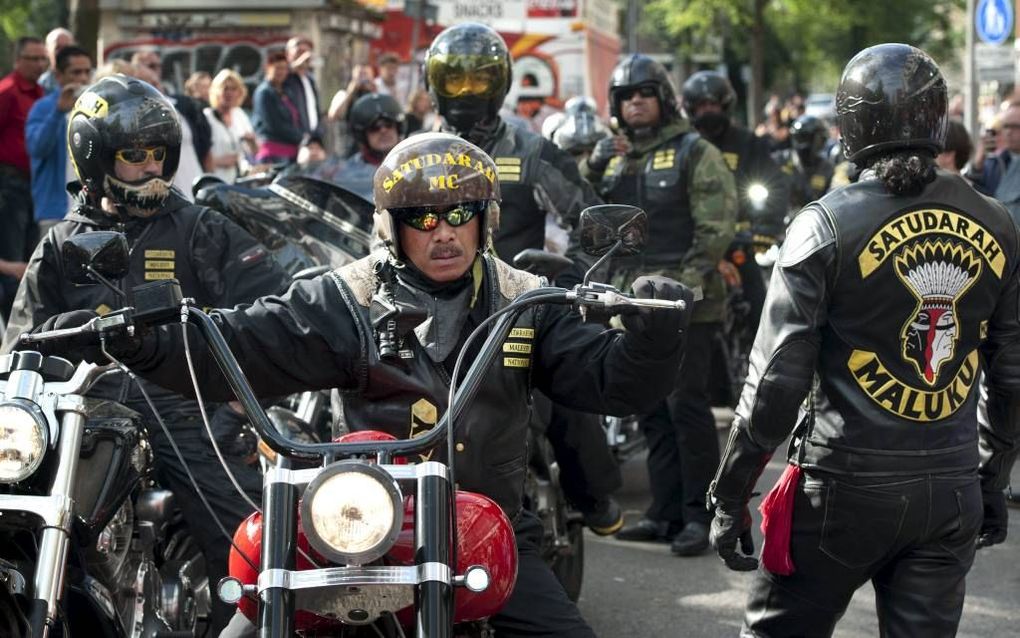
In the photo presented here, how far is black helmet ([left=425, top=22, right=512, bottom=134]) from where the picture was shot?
6.88 metres

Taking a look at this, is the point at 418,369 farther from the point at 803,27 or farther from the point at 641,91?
the point at 803,27

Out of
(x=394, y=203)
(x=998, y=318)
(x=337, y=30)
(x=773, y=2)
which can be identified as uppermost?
(x=773, y=2)

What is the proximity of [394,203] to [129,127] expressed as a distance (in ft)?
5.88

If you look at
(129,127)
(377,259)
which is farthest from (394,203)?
(129,127)

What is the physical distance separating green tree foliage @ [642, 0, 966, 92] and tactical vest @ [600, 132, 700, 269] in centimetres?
3378

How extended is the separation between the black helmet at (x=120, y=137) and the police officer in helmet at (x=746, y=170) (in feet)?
17.5

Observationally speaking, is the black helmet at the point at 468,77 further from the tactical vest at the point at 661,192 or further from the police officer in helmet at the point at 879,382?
the police officer in helmet at the point at 879,382

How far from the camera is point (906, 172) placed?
13.0ft

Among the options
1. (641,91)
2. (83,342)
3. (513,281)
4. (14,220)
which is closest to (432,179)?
(513,281)

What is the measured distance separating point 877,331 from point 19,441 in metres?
2.06

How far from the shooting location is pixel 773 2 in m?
43.9

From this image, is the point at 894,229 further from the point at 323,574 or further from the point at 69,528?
the point at 69,528

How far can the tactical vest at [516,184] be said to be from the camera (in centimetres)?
684

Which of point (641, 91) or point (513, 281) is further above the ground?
point (641, 91)
